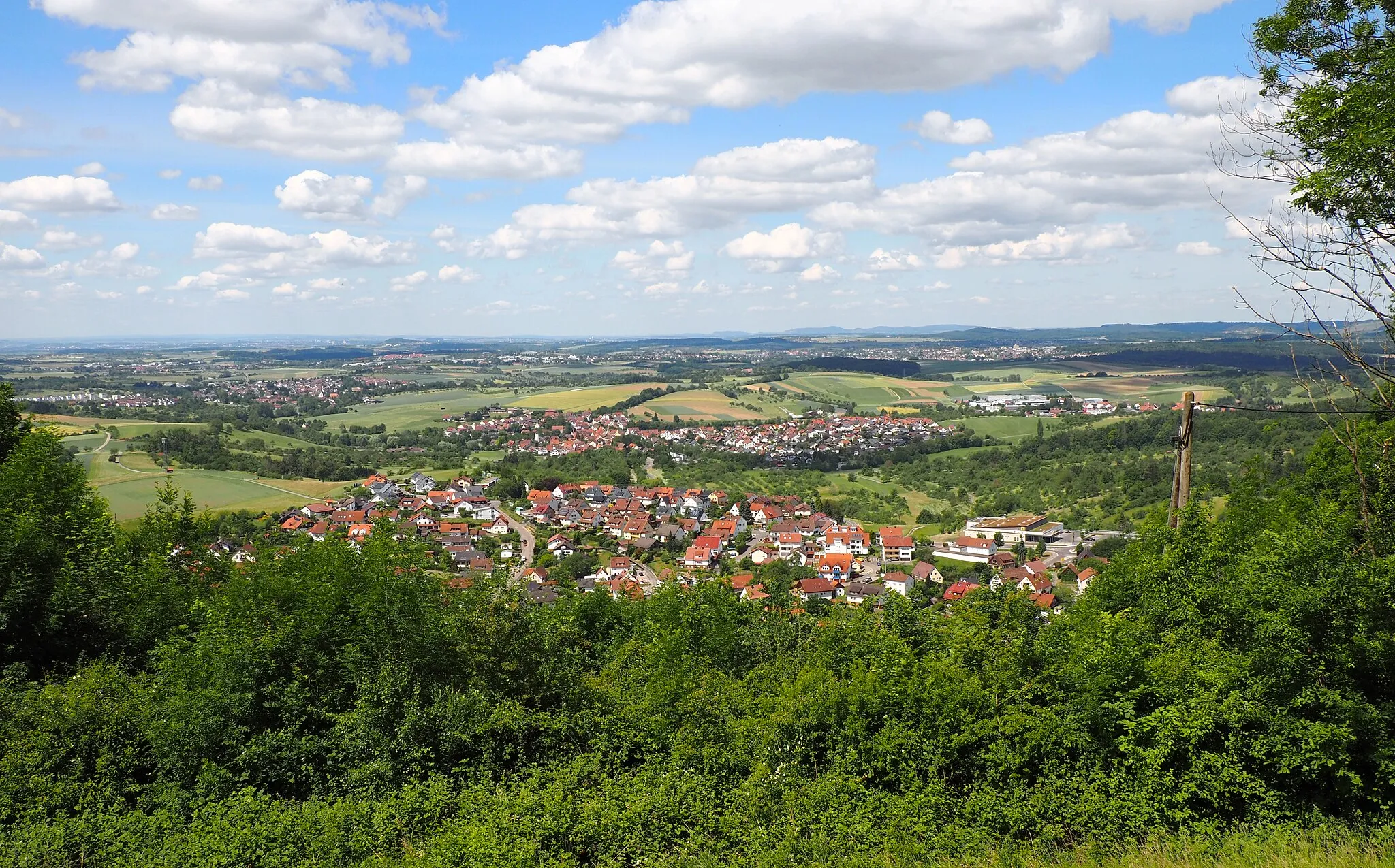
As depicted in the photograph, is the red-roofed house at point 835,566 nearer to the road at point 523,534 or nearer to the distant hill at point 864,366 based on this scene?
the road at point 523,534

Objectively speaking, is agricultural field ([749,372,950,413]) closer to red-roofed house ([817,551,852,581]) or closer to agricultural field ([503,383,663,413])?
agricultural field ([503,383,663,413])

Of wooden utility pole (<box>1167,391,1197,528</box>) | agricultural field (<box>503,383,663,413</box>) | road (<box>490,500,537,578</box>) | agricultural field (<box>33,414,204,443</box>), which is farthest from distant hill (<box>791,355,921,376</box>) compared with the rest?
wooden utility pole (<box>1167,391,1197,528</box>)

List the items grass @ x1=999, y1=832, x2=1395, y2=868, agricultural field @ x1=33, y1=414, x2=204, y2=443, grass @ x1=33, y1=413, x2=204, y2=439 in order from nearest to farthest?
1. grass @ x1=999, y1=832, x2=1395, y2=868
2. agricultural field @ x1=33, y1=414, x2=204, y2=443
3. grass @ x1=33, y1=413, x2=204, y2=439

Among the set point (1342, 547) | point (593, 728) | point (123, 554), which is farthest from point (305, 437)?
point (1342, 547)

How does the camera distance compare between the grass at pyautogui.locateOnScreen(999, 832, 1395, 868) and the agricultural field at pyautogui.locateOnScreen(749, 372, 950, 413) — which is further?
the agricultural field at pyautogui.locateOnScreen(749, 372, 950, 413)

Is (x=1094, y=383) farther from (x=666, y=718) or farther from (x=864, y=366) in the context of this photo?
(x=666, y=718)

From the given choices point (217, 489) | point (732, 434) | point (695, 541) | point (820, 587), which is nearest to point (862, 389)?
point (732, 434)
